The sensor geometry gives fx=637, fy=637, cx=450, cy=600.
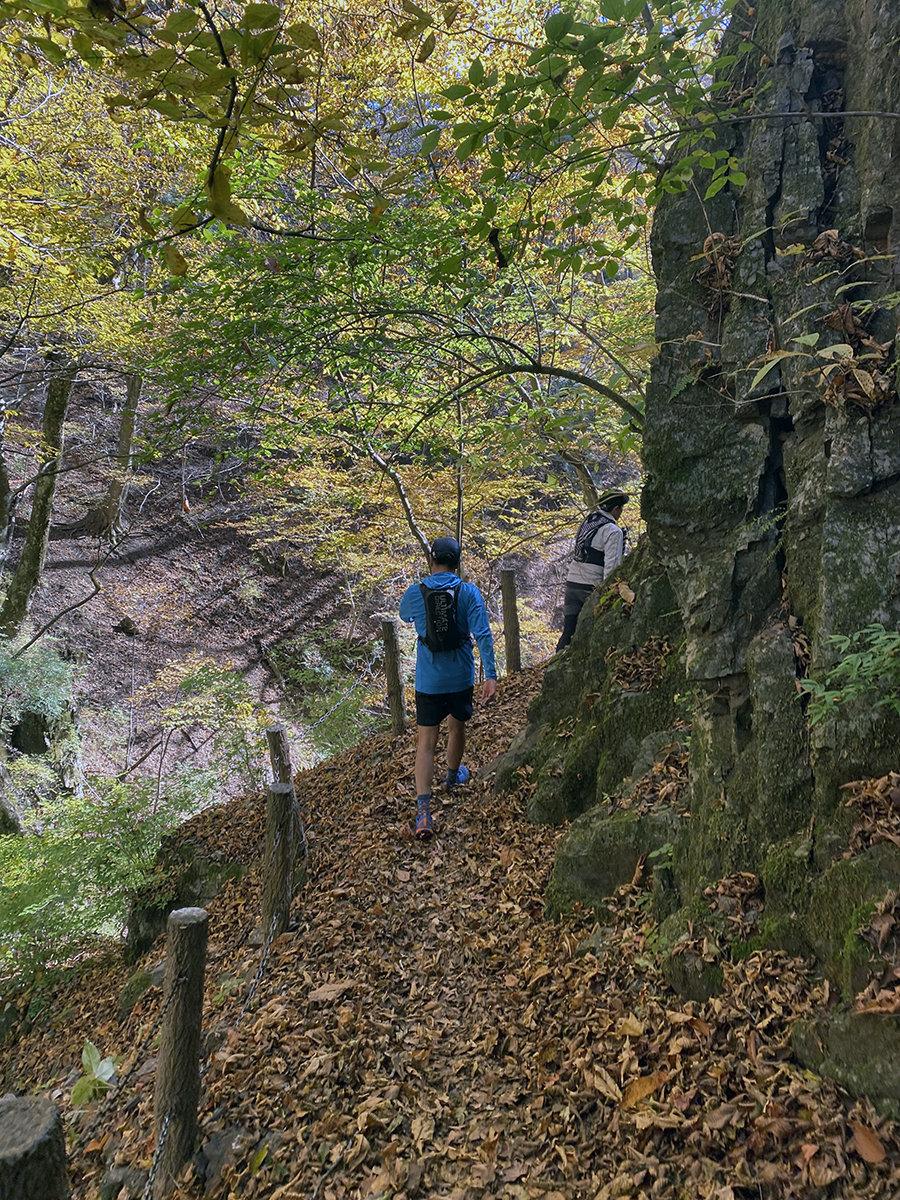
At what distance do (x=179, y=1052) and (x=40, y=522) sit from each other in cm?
1102

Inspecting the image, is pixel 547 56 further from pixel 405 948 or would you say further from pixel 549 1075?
pixel 405 948

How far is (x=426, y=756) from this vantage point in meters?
5.42

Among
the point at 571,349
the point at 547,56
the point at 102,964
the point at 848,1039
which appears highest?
the point at 571,349

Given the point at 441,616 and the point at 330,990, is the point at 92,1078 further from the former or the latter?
the point at 441,616

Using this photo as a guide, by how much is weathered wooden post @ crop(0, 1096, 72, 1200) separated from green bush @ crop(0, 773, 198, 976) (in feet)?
16.8

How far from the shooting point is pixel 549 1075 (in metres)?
2.95

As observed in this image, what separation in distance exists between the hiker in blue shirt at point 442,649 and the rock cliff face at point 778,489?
122 centimetres

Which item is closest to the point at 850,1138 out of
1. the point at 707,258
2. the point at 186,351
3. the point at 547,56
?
the point at 547,56

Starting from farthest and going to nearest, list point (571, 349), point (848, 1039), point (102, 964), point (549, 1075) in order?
point (571, 349) < point (102, 964) < point (549, 1075) < point (848, 1039)

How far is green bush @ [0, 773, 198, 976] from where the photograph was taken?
6719 millimetres

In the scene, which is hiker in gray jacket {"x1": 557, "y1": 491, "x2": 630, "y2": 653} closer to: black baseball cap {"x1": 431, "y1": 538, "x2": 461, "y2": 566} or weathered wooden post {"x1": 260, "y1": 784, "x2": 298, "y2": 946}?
black baseball cap {"x1": 431, "y1": 538, "x2": 461, "y2": 566}

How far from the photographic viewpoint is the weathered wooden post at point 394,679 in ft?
25.4

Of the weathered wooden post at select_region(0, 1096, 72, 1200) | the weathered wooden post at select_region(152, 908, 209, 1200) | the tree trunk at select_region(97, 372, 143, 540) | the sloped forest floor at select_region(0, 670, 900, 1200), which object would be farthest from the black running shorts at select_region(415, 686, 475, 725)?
the tree trunk at select_region(97, 372, 143, 540)

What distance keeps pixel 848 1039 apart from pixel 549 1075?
1.34 meters
